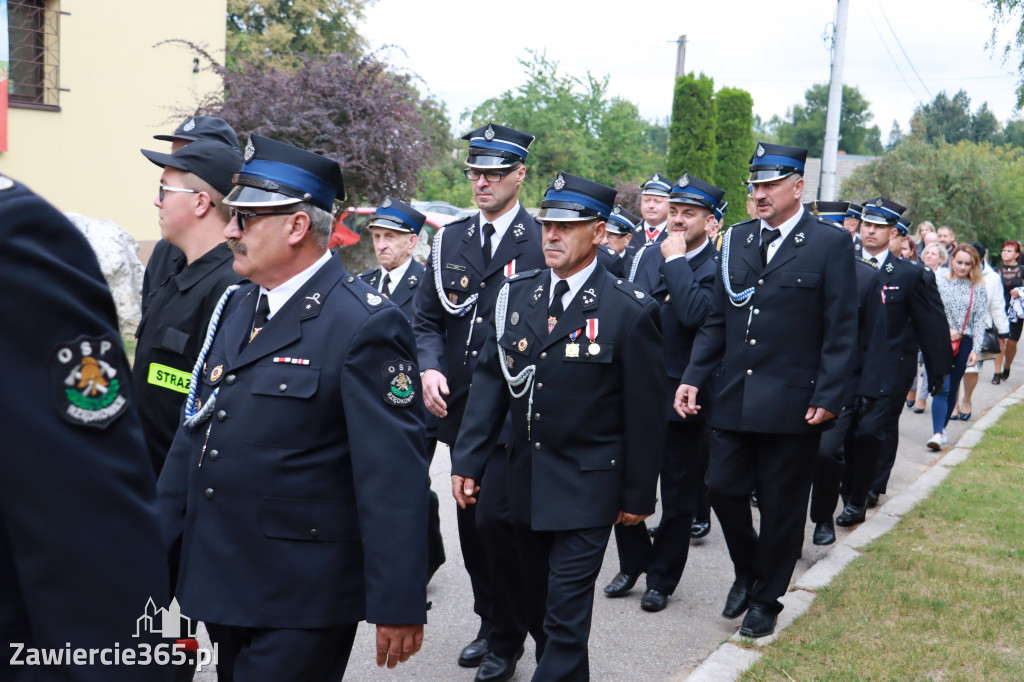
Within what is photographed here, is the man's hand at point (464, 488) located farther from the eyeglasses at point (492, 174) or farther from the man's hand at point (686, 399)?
the man's hand at point (686, 399)

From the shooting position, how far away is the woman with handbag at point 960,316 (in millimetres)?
10961

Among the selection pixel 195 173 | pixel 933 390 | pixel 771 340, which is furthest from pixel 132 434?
pixel 933 390

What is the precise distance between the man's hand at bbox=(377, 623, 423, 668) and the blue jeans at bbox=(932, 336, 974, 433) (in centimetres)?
924

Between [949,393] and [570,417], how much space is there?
8.32 meters

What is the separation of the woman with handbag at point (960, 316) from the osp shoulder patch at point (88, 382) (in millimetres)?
10825

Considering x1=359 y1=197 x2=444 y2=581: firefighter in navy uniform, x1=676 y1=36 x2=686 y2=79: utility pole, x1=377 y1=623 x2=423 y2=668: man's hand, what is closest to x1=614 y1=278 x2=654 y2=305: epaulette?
x1=377 y1=623 x2=423 y2=668: man's hand

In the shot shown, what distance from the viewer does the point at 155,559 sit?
145 cm

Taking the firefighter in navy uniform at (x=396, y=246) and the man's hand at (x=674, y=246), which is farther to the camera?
the firefighter in navy uniform at (x=396, y=246)

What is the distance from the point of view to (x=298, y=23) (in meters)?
40.3

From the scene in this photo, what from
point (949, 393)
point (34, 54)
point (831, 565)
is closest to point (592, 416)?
point (831, 565)

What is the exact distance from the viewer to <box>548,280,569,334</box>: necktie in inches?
167

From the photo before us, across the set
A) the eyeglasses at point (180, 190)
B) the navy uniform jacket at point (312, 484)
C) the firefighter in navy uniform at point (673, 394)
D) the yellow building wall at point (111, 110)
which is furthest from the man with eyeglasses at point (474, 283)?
the yellow building wall at point (111, 110)

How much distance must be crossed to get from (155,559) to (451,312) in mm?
3894

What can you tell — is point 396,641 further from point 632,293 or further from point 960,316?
point 960,316
